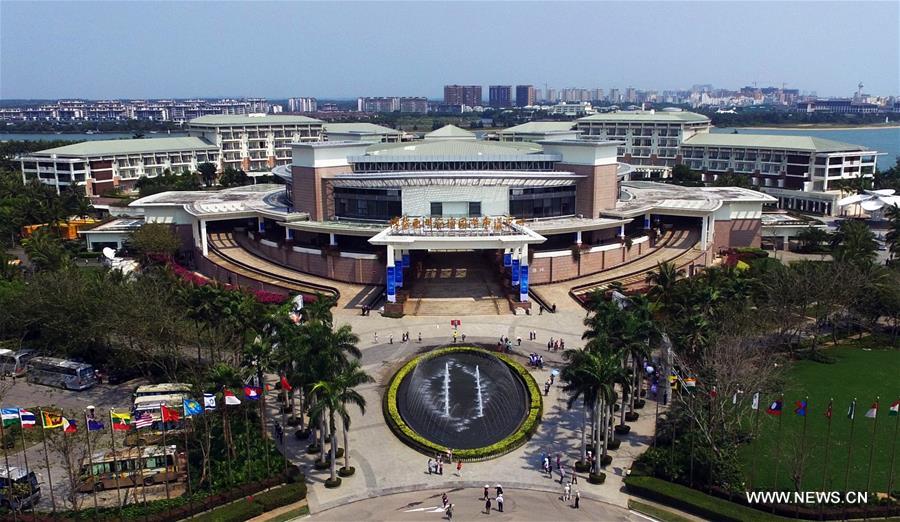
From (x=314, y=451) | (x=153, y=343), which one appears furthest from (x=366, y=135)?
(x=314, y=451)

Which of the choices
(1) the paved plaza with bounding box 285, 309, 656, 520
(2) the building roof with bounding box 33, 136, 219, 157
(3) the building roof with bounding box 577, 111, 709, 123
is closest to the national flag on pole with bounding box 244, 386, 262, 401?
(1) the paved plaza with bounding box 285, 309, 656, 520

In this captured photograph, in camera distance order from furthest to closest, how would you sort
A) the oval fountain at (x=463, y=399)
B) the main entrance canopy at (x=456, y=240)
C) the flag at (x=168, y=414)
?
the main entrance canopy at (x=456, y=240) < the oval fountain at (x=463, y=399) < the flag at (x=168, y=414)

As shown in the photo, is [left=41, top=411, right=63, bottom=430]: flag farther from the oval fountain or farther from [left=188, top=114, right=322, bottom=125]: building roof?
[left=188, top=114, right=322, bottom=125]: building roof

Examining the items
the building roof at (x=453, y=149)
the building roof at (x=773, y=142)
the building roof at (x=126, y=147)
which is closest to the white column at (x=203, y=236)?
the building roof at (x=453, y=149)

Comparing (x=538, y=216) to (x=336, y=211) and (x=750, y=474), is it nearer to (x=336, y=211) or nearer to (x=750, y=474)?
(x=336, y=211)

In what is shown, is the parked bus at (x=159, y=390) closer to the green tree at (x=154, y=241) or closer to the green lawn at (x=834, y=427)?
the green lawn at (x=834, y=427)
